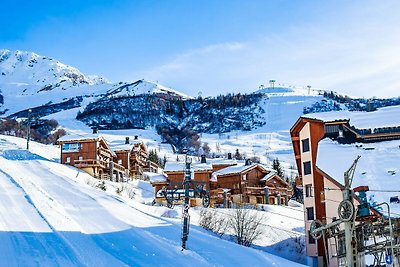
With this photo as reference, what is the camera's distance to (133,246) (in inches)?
931

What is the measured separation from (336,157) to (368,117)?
6.66 metres

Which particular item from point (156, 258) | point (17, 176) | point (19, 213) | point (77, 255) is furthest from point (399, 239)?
point (17, 176)

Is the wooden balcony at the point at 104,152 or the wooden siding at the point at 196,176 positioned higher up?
the wooden balcony at the point at 104,152

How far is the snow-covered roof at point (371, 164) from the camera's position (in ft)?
110

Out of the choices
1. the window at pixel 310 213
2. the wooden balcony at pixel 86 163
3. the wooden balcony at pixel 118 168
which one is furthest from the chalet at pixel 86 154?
the window at pixel 310 213

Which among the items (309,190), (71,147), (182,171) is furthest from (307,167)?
(71,147)

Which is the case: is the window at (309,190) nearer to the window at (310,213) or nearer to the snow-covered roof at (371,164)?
the window at (310,213)

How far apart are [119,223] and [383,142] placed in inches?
863

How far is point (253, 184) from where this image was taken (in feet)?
208

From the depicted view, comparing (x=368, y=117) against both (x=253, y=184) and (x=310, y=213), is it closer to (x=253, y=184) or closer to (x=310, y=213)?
(x=310, y=213)

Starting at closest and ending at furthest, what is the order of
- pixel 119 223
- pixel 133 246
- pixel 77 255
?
1. pixel 77 255
2. pixel 133 246
3. pixel 119 223

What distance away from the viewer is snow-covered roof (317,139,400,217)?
33.6 meters

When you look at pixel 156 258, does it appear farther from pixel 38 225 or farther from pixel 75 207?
pixel 75 207

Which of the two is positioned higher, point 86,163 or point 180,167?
point 86,163
